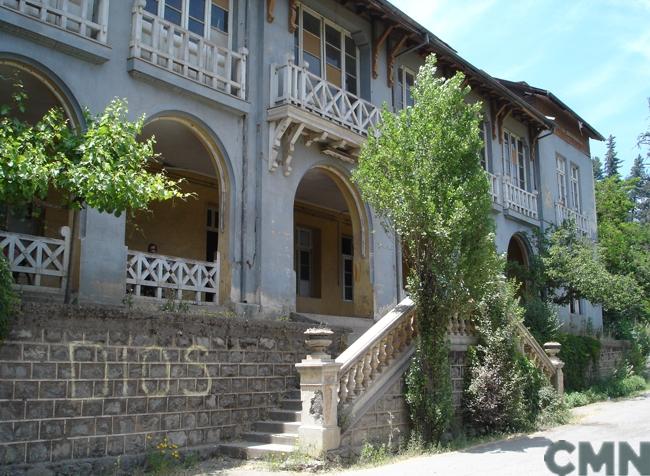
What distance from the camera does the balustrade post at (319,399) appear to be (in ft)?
32.6

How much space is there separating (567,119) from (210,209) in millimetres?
17880

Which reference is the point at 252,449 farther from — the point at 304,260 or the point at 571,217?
the point at 571,217

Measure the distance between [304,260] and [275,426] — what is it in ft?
34.6

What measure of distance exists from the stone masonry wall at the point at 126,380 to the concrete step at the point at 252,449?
11.9 inches

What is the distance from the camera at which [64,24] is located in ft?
37.2

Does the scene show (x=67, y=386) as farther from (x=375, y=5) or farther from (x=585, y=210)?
(x=585, y=210)

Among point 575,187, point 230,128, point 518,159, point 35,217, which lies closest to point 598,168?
point 575,187

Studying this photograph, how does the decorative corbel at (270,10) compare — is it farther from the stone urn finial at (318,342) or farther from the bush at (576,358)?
the bush at (576,358)

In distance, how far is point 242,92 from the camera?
14367 mm

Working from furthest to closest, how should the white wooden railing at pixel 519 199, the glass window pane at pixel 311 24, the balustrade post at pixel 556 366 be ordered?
1. the white wooden railing at pixel 519 199
2. the glass window pane at pixel 311 24
3. the balustrade post at pixel 556 366

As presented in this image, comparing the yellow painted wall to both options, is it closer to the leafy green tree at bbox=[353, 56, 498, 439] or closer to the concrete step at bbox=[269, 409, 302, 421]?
the concrete step at bbox=[269, 409, 302, 421]

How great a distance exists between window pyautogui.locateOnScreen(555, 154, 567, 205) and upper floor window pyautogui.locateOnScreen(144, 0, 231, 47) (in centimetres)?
1725

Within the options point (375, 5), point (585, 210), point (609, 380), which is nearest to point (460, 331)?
point (375, 5)

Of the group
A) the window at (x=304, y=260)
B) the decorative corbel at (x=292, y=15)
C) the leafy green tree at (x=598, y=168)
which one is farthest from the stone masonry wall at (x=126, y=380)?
the leafy green tree at (x=598, y=168)
